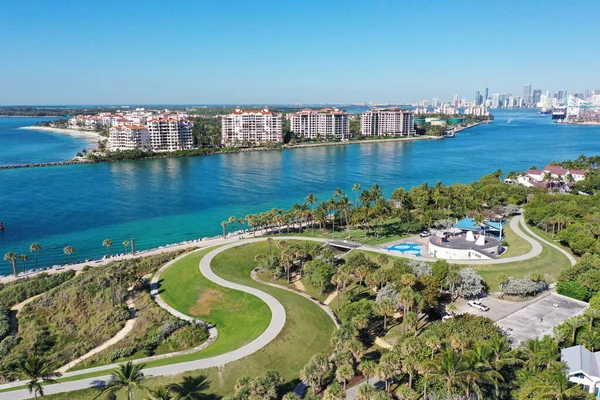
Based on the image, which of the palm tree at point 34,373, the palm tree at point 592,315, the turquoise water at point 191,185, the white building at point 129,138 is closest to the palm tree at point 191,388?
the palm tree at point 34,373

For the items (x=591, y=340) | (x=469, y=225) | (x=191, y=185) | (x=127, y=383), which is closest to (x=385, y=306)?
(x=591, y=340)

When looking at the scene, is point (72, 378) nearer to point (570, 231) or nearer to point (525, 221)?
point (570, 231)

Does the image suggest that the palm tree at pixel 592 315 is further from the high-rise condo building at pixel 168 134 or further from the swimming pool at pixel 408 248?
the high-rise condo building at pixel 168 134

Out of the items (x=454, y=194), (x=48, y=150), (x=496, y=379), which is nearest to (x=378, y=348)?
(x=496, y=379)

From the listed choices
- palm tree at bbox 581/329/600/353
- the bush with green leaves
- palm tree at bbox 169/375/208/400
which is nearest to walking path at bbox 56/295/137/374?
palm tree at bbox 169/375/208/400

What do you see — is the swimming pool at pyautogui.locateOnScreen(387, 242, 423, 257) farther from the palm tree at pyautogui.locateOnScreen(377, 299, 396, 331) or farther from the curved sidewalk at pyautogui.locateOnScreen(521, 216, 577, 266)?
the palm tree at pyautogui.locateOnScreen(377, 299, 396, 331)

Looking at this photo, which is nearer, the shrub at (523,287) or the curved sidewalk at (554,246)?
the shrub at (523,287)
